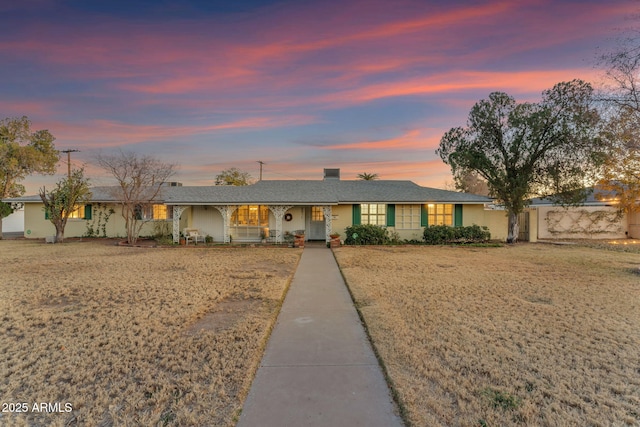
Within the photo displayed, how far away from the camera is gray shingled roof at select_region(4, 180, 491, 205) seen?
16.1 m

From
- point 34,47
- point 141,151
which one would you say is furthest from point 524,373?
point 141,151

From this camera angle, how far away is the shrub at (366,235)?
1612 centimetres

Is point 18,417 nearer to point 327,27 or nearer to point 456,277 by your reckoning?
point 456,277

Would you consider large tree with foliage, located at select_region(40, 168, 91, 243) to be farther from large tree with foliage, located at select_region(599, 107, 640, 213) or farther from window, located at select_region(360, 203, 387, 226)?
large tree with foliage, located at select_region(599, 107, 640, 213)

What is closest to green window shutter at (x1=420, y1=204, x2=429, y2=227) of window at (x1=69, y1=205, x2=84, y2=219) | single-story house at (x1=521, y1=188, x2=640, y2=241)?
single-story house at (x1=521, y1=188, x2=640, y2=241)

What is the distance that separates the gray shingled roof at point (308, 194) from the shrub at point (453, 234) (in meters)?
1.54

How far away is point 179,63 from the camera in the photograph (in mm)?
12320

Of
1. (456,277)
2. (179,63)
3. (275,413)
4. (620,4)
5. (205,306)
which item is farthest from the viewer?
(179,63)

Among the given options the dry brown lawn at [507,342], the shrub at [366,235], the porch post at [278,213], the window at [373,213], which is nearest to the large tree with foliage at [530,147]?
the window at [373,213]

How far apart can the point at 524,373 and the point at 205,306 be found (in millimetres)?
5603

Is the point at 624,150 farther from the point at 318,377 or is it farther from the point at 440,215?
the point at 318,377

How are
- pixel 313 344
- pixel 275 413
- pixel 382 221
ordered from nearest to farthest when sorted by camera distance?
1. pixel 275 413
2. pixel 313 344
3. pixel 382 221

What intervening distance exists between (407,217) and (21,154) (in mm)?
28082

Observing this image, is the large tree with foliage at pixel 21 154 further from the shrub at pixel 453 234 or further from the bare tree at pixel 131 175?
the shrub at pixel 453 234
